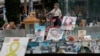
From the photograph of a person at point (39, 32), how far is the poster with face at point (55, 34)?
0.41 ft

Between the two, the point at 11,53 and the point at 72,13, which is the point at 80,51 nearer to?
the point at 11,53

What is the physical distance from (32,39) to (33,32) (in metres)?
0.27

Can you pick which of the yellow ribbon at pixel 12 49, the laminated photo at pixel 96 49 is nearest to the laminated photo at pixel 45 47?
the yellow ribbon at pixel 12 49

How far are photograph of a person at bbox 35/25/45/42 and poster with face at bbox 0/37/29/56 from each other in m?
0.27

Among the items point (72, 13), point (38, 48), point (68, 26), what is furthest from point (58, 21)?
point (72, 13)

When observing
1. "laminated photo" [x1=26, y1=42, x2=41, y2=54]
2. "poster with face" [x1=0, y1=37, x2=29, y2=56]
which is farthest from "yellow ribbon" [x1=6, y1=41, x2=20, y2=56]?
"laminated photo" [x1=26, y1=42, x2=41, y2=54]

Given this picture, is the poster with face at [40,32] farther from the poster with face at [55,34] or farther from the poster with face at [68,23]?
the poster with face at [68,23]

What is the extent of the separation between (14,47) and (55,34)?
82cm

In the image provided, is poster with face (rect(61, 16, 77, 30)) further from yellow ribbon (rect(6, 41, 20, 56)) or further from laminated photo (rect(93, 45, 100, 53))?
yellow ribbon (rect(6, 41, 20, 56))

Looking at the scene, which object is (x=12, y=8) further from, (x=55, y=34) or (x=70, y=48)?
(x=70, y=48)

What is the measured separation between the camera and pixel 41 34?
24.7ft

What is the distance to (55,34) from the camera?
746 centimetres

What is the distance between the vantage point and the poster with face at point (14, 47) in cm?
709

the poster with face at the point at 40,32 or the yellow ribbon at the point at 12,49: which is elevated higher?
the poster with face at the point at 40,32
